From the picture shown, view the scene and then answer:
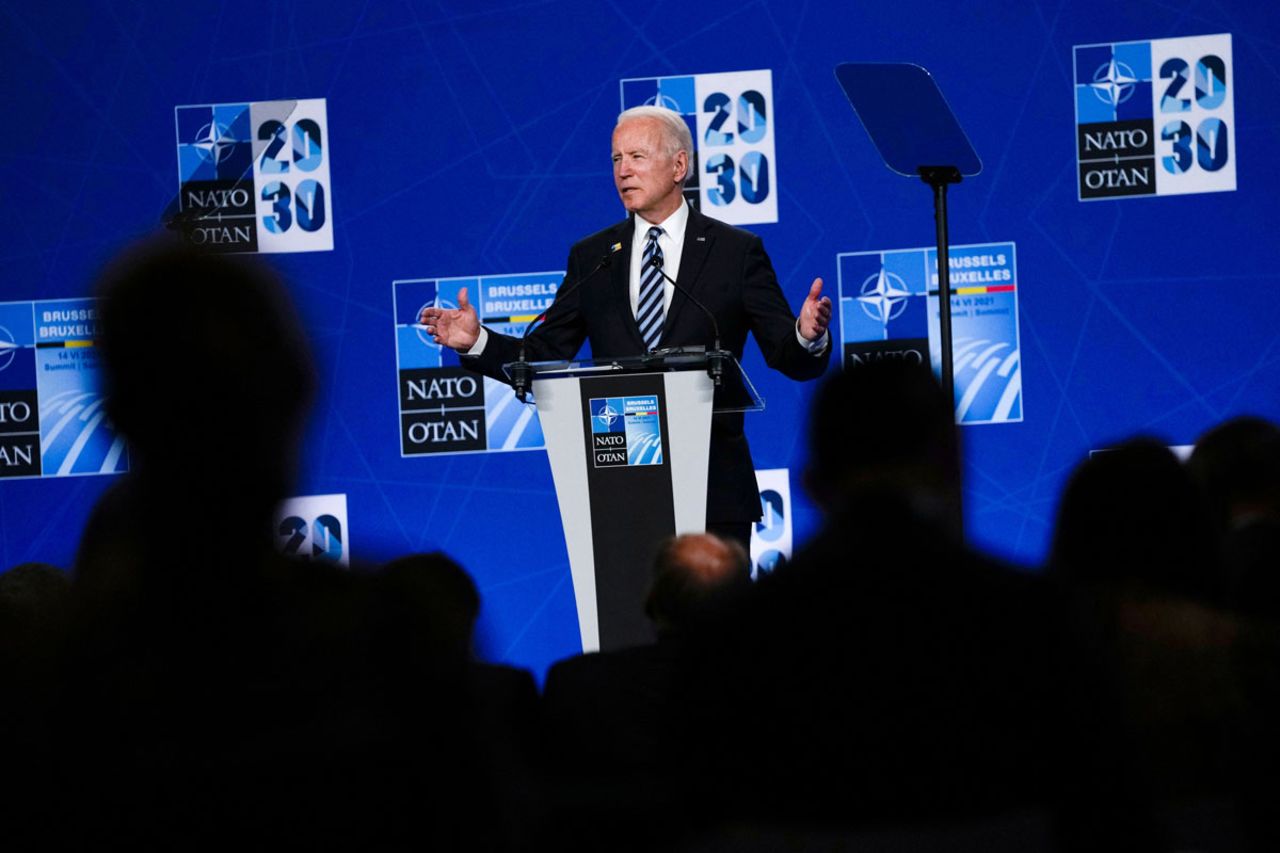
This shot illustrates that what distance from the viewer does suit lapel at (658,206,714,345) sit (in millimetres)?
3820

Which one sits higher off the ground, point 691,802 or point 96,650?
point 96,650

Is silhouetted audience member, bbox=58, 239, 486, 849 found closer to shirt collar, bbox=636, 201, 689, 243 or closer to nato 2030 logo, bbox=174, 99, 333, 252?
shirt collar, bbox=636, 201, 689, 243

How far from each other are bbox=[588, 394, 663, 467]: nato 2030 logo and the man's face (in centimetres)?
81

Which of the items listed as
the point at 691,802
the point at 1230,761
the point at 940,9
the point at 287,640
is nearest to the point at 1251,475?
the point at 1230,761

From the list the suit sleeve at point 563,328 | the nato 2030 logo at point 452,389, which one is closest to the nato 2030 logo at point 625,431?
the suit sleeve at point 563,328

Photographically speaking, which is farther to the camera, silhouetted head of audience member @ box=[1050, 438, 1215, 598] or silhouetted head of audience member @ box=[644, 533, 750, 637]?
silhouetted head of audience member @ box=[644, 533, 750, 637]

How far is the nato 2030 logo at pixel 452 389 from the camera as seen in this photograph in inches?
214

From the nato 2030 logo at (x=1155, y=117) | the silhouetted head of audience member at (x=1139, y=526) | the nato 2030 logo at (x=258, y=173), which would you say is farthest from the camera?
the nato 2030 logo at (x=258, y=173)

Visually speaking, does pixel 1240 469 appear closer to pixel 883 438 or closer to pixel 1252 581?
pixel 1252 581

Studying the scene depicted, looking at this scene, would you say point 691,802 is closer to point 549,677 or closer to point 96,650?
point 96,650

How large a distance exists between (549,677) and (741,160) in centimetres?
346

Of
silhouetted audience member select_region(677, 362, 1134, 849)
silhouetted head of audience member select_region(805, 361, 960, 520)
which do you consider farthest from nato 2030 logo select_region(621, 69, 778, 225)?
silhouetted audience member select_region(677, 362, 1134, 849)

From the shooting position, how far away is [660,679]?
7.13 feet

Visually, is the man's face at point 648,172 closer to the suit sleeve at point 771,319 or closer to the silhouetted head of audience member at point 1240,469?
the suit sleeve at point 771,319
